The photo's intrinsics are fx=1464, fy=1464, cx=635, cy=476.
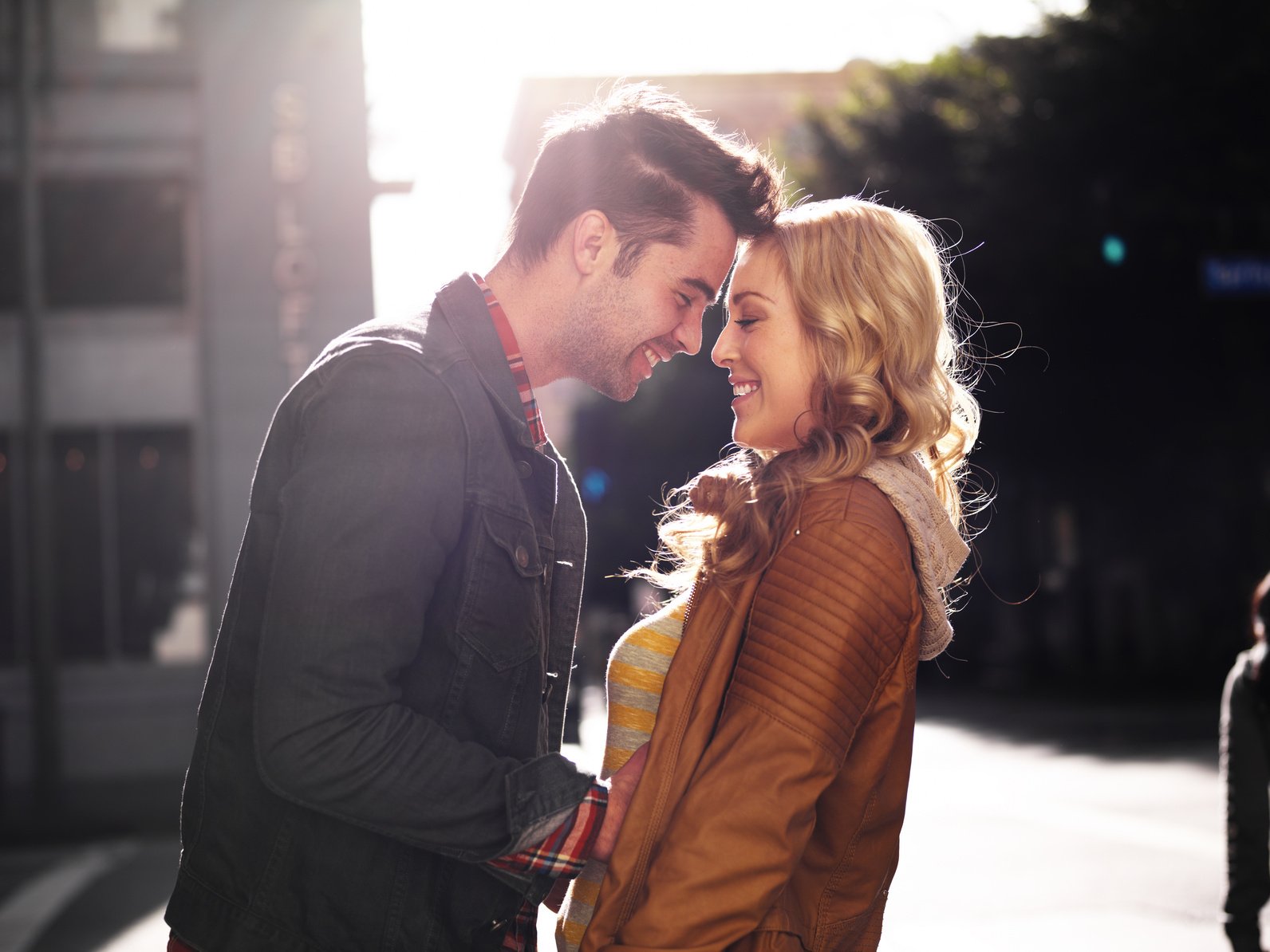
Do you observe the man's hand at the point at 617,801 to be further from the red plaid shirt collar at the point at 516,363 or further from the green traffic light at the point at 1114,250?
the green traffic light at the point at 1114,250

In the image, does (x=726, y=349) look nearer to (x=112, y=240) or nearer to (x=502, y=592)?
(x=502, y=592)

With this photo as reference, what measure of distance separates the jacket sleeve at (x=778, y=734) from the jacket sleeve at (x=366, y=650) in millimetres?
221

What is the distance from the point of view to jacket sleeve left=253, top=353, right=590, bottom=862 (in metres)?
2.03


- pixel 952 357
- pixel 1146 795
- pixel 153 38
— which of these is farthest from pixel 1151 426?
pixel 952 357

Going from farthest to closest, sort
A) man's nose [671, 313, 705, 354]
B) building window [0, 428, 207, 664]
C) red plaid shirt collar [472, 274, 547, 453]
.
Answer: building window [0, 428, 207, 664] → man's nose [671, 313, 705, 354] → red plaid shirt collar [472, 274, 547, 453]

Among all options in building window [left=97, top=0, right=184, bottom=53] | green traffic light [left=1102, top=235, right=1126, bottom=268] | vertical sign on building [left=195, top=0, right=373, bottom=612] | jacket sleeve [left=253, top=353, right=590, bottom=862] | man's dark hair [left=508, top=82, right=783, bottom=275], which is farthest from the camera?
building window [left=97, top=0, right=184, bottom=53]

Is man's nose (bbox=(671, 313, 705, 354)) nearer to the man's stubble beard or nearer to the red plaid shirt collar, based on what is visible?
the man's stubble beard

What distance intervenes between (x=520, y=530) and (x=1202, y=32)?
18461 millimetres

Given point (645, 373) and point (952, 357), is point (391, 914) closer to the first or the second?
point (645, 373)

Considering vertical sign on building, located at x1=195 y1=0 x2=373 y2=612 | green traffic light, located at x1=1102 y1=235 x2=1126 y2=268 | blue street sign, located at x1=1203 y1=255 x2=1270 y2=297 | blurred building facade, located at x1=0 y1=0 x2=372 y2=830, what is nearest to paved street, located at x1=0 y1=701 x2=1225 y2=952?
blue street sign, located at x1=1203 y1=255 x2=1270 y2=297

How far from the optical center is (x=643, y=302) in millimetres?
2734

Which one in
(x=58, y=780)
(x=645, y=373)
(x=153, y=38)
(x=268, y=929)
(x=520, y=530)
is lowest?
(x=58, y=780)

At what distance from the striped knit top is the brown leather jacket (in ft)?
0.33

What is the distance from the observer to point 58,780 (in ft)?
43.5
